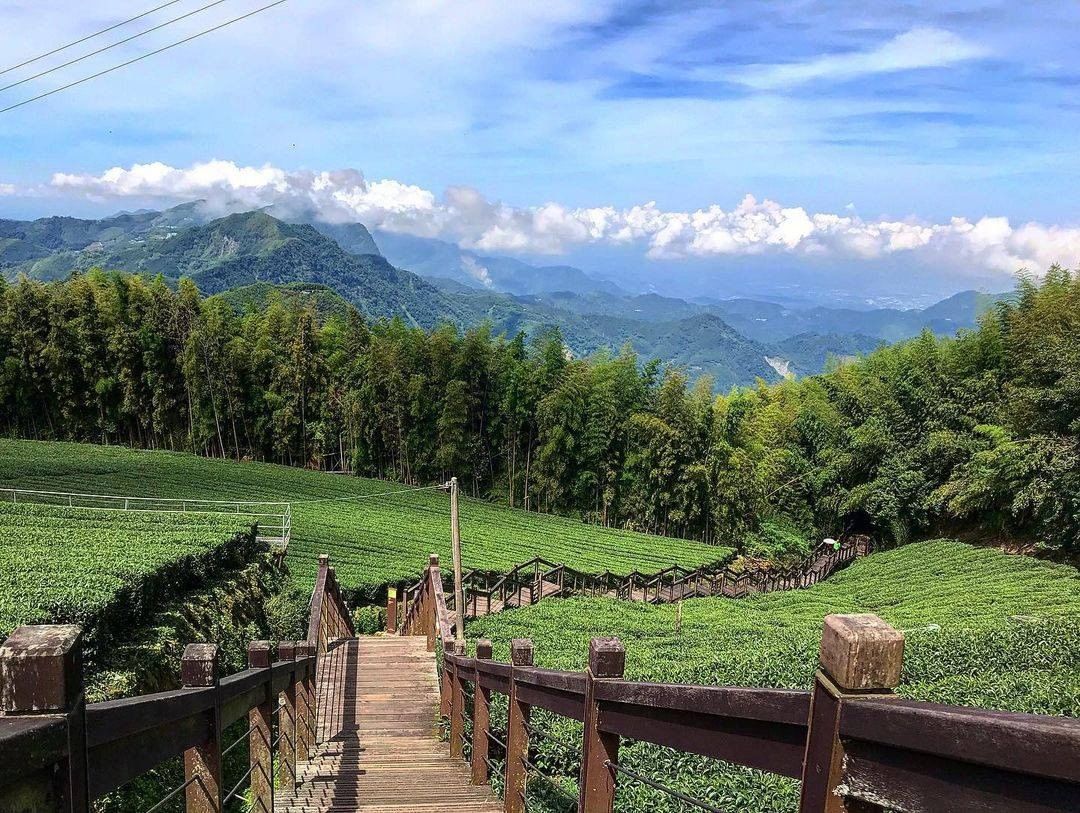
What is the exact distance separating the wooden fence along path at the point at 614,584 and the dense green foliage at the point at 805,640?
62.7 inches

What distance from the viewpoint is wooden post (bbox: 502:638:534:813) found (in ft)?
10.6

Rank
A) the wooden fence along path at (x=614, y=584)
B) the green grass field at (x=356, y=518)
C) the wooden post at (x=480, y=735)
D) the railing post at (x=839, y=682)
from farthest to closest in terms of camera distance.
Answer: the green grass field at (x=356, y=518)
the wooden fence along path at (x=614, y=584)
the wooden post at (x=480, y=735)
the railing post at (x=839, y=682)

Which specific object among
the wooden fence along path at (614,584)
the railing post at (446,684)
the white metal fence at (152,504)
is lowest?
the wooden fence along path at (614,584)

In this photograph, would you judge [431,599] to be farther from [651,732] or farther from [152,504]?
[152,504]

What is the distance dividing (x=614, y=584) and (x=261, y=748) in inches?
656

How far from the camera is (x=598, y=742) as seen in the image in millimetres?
2076

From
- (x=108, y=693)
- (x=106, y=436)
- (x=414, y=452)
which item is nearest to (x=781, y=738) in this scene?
(x=108, y=693)

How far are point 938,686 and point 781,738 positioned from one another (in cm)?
431

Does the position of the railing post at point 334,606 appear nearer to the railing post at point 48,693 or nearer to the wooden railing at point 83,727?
the wooden railing at point 83,727

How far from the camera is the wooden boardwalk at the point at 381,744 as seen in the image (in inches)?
144

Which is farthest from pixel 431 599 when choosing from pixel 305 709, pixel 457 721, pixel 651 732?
pixel 651 732

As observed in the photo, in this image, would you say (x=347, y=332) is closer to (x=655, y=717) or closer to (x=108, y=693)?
(x=108, y=693)

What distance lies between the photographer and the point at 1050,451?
21.6m

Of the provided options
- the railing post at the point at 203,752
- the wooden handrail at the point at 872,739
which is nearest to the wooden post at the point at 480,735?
the railing post at the point at 203,752
